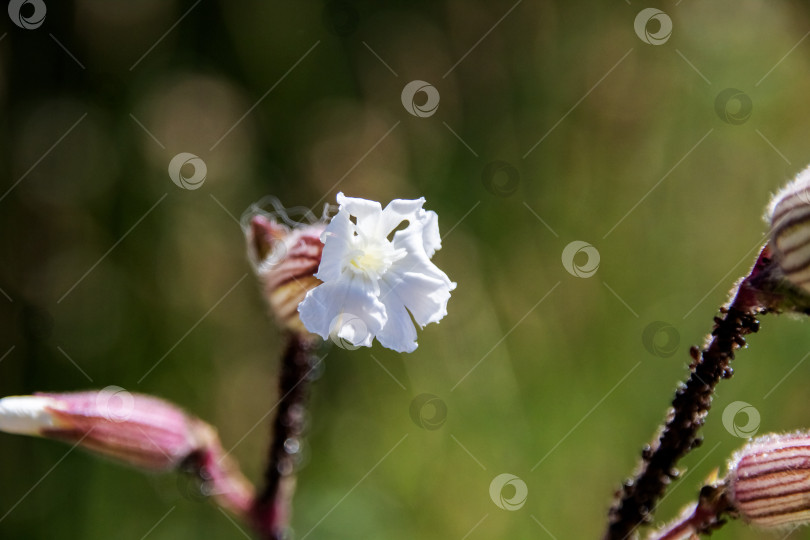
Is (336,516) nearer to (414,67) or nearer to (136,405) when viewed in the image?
(136,405)

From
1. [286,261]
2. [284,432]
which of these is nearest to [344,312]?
[286,261]

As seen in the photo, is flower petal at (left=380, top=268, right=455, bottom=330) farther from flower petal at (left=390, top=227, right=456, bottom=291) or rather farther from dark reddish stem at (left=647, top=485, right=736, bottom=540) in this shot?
dark reddish stem at (left=647, top=485, right=736, bottom=540)

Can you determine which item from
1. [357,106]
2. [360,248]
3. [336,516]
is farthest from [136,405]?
[357,106]

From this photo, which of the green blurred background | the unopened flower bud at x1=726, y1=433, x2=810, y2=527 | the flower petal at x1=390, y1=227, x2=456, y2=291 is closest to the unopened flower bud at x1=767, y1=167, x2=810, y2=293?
the unopened flower bud at x1=726, y1=433, x2=810, y2=527

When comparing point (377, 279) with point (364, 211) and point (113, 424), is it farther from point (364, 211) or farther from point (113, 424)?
point (113, 424)

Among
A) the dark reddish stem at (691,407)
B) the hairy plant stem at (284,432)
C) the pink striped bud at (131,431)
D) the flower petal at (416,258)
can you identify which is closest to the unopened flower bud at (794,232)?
the dark reddish stem at (691,407)

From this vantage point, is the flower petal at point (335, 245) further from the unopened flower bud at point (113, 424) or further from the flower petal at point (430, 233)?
the unopened flower bud at point (113, 424)
